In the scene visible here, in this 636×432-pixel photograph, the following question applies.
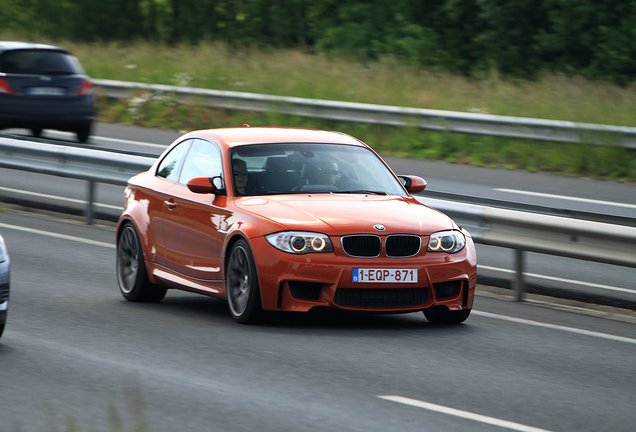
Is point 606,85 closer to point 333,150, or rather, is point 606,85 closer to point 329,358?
point 333,150

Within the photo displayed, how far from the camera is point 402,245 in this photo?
782cm

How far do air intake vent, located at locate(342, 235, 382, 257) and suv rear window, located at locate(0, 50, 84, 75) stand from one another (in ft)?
48.6

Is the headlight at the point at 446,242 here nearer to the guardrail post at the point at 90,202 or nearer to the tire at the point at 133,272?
the tire at the point at 133,272

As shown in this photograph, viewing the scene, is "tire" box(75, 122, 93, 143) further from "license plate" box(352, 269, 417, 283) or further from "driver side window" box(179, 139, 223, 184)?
"license plate" box(352, 269, 417, 283)

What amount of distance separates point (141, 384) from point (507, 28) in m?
33.3

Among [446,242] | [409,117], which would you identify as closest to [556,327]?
[446,242]

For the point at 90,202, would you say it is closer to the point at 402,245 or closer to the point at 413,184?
the point at 413,184

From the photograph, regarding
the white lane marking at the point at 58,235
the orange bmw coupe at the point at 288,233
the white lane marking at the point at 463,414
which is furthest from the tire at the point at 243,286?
the white lane marking at the point at 58,235

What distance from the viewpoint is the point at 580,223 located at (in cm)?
963

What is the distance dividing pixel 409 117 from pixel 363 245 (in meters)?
14.2

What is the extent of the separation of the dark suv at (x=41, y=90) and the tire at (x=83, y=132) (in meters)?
0.02

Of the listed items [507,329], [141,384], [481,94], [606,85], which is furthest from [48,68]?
[141,384]

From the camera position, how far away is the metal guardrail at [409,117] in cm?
1912

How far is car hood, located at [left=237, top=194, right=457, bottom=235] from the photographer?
7730 millimetres
